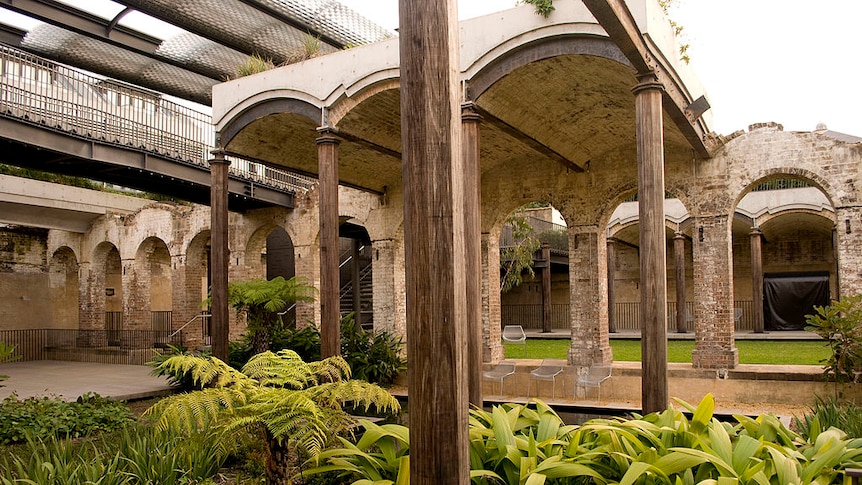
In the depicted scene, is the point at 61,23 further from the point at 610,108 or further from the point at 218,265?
the point at 610,108

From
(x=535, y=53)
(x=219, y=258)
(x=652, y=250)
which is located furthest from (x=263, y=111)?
(x=652, y=250)

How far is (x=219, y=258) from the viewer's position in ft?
35.4

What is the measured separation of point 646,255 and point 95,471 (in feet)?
19.0

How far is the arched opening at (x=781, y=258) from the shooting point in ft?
65.1

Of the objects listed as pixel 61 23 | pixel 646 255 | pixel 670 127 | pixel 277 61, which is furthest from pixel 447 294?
pixel 277 61

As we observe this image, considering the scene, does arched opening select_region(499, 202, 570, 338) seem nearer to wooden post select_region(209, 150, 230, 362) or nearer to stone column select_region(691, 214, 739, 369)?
stone column select_region(691, 214, 739, 369)

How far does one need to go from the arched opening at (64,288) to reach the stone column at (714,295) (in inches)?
764

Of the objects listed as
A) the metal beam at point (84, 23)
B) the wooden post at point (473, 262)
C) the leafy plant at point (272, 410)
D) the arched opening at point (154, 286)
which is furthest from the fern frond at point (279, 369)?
the arched opening at point (154, 286)

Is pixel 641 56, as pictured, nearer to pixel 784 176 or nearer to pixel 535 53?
pixel 535 53

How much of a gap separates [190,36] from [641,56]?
569 inches

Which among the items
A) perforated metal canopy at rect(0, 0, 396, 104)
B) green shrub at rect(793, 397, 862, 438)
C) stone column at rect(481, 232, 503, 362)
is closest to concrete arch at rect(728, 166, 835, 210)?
stone column at rect(481, 232, 503, 362)

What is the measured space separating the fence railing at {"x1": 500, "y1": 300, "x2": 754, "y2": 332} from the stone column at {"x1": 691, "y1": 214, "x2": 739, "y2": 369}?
547 inches

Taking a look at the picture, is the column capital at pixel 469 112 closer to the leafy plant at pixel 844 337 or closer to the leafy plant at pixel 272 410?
the leafy plant at pixel 272 410

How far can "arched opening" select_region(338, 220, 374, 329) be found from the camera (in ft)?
61.6
